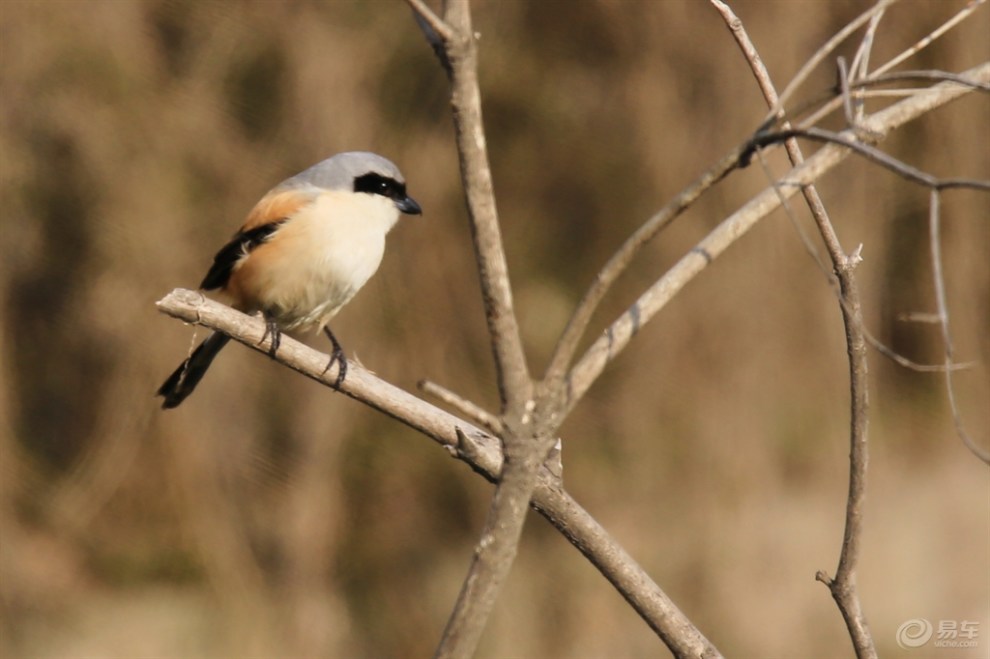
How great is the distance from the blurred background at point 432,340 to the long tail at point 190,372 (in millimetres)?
2039

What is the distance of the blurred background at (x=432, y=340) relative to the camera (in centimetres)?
558

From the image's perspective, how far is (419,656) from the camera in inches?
232

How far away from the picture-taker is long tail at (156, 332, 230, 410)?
3.23m

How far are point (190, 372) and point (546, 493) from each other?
1822mm

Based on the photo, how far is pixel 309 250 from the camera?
3.23 metres

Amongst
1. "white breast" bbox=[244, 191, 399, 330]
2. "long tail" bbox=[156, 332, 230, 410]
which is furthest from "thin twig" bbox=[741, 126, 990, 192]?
"long tail" bbox=[156, 332, 230, 410]

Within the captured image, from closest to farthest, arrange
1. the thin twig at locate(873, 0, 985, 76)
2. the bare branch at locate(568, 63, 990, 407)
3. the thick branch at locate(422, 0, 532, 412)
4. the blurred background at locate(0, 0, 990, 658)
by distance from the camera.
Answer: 1. the thick branch at locate(422, 0, 532, 412)
2. the bare branch at locate(568, 63, 990, 407)
3. the thin twig at locate(873, 0, 985, 76)
4. the blurred background at locate(0, 0, 990, 658)

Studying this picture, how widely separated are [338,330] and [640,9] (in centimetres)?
212

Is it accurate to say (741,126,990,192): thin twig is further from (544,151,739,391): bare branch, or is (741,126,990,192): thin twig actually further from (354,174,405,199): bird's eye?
(354,174,405,199): bird's eye

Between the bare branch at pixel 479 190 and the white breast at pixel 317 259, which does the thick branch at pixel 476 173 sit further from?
the white breast at pixel 317 259

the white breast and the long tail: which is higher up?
the white breast

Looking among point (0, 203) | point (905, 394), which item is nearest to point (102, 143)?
point (0, 203)

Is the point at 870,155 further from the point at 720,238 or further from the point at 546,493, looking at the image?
the point at 546,493

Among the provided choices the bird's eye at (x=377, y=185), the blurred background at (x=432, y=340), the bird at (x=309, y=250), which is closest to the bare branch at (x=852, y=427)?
the bird at (x=309, y=250)
